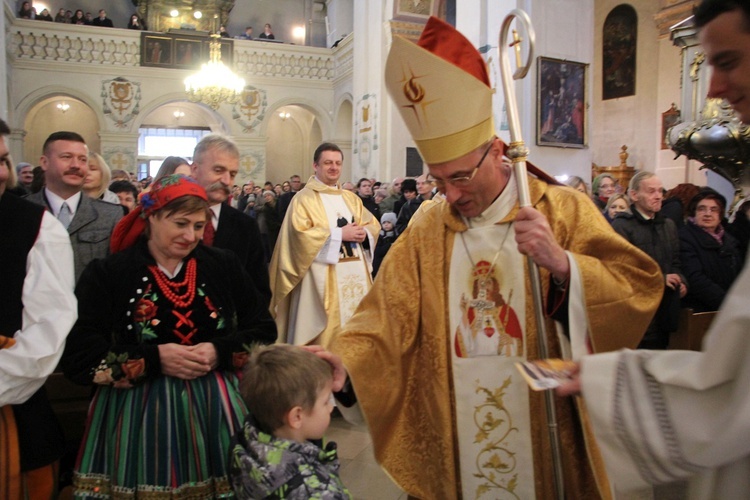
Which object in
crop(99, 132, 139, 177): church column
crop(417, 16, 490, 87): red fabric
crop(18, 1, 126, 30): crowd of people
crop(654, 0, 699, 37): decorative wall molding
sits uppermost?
crop(18, 1, 126, 30): crowd of people

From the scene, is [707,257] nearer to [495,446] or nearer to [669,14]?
Answer: [495,446]

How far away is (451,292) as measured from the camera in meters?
2.11

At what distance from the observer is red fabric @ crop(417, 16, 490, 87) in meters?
1.94

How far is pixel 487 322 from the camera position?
2047 mm

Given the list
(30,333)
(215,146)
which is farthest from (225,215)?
(30,333)

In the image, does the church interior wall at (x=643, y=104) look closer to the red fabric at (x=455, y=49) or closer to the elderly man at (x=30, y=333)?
the red fabric at (x=455, y=49)

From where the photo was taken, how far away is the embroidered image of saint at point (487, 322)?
6.59 ft

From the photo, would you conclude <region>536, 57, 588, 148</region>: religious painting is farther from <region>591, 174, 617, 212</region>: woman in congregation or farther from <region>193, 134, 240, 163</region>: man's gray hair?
<region>193, 134, 240, 163</region>: man's gray hair

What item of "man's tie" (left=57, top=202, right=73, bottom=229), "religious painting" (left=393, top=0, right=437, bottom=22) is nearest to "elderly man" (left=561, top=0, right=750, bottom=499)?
"man's tie" (left=57, top=202, right=73, bottom=229)

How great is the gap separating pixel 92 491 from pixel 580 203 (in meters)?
1.86

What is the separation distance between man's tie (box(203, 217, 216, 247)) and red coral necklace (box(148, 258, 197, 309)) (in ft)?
2.78

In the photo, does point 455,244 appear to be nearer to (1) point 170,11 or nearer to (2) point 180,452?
(2) point 180,452

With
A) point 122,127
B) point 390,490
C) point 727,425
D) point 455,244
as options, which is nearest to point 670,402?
point 727,425

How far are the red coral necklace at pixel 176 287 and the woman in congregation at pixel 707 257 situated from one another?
379cm
